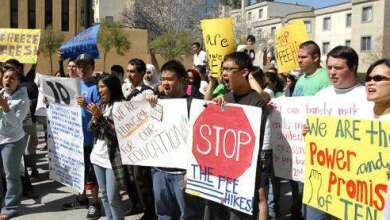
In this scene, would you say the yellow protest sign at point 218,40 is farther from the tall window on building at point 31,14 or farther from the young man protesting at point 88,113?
the tall window on building at point 31,14

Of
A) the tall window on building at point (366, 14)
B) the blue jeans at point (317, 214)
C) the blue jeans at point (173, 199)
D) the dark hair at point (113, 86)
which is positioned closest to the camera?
the blue jeans at point (317, 214)

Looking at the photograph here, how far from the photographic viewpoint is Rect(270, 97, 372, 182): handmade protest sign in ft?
14.4

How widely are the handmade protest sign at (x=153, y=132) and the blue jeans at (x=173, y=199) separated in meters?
0.12

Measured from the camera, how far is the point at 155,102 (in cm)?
450

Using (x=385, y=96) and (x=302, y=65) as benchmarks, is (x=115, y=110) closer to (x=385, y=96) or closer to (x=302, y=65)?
(x=302, y=65)

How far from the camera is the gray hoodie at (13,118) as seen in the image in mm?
5504

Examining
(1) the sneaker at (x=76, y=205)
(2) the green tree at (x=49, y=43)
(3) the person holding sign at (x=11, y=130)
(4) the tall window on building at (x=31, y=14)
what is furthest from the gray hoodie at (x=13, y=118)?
(4) the tall window on building at (x=31, y=14)

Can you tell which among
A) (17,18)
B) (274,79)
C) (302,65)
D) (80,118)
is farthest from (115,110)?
(17,18)

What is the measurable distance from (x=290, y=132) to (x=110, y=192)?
181cm

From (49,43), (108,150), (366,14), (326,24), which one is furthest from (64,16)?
(108,150)

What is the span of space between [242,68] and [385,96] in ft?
3.58

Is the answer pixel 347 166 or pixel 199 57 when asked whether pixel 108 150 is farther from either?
pixel 199 57

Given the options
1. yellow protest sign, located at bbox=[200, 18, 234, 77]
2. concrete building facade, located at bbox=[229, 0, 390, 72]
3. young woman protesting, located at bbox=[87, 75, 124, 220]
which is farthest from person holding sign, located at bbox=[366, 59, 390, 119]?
concrete building facade, located at bbox=[229, 0, 390, 72]

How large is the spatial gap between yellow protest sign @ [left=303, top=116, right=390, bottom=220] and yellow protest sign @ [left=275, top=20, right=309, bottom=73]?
3.73 metres
